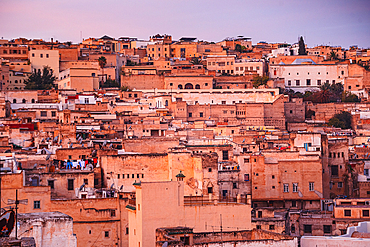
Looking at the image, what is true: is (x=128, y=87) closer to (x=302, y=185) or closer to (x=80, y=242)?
(x=302, y=185)

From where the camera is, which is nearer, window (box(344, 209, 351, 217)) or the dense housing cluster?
the dense housing cluster

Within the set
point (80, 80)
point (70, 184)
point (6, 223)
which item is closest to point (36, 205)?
point (70, 184)

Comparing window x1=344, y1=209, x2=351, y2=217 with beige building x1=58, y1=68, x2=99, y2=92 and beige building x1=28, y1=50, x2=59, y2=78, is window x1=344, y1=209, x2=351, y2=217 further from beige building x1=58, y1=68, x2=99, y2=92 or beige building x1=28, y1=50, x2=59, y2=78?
beige building x1=28, y1=50, x2=59, y2=78

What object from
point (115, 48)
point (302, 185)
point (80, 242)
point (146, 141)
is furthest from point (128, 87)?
point (80, 242)

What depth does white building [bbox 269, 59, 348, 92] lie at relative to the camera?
204ft

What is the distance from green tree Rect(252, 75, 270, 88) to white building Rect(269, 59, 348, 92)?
3213 mm

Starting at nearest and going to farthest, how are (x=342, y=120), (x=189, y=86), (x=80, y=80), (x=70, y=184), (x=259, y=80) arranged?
1. (x=70, y=184)
2. (x=342, y=120)
3. (x=80, y=80)
4. (x=189, y=86)
5. (x=259, y=80)

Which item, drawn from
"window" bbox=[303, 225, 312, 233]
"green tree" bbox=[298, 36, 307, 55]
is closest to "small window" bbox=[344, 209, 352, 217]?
"window" bbox=[303, 225, 312, 233]

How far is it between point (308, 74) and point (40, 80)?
21545mm

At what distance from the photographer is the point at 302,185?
3062cm

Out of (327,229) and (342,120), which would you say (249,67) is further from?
(327,229)

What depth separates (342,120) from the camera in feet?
162

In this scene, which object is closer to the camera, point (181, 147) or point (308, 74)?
point (181, 147)

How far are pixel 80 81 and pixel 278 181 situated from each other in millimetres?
25941
